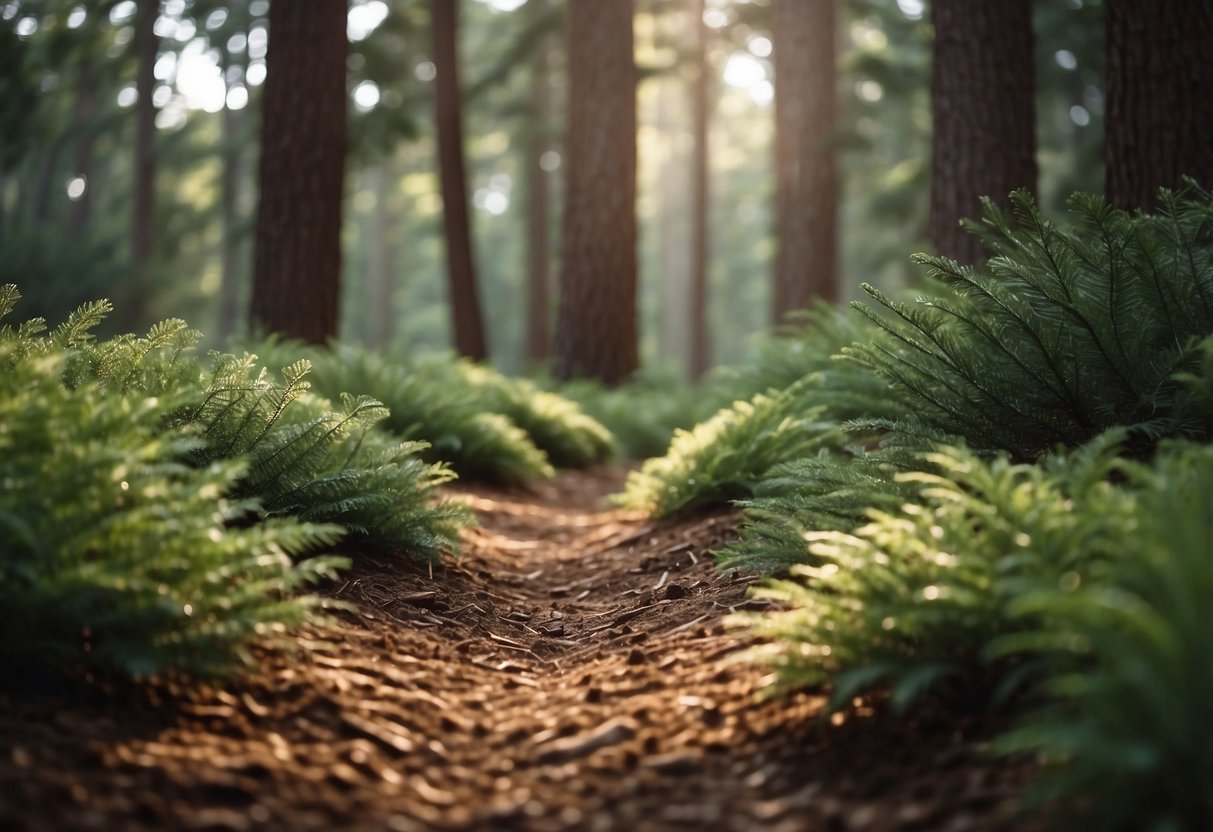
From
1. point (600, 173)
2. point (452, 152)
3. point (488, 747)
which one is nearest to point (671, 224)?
point (452, 152)

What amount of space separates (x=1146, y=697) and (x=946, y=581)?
78cm

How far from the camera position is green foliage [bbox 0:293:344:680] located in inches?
95.0

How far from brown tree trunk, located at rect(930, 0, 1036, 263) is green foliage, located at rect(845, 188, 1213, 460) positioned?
125 inches

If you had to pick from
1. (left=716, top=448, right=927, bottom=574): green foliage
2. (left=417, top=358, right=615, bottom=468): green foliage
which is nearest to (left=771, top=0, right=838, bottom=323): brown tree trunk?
(left=417, top=358, right=615, bottom=468): green foliage

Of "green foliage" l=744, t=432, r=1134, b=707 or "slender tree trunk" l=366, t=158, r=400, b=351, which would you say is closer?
"green foliage" l=744, t=432, r=1134, b=707

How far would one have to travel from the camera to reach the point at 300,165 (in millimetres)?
7867

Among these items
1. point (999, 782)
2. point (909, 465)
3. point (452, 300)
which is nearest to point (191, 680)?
point (999, 782)

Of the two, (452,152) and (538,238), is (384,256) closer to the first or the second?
(538,238)

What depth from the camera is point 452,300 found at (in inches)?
509

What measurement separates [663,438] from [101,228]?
22.3 m

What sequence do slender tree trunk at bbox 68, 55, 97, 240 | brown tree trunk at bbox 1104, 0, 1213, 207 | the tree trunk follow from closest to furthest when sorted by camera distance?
1. brown tree trunk at bbox 1104, 0, 1213, 207
2. the tree trunk
3. slender tree trunk at bbox 68, 55, 97, 240

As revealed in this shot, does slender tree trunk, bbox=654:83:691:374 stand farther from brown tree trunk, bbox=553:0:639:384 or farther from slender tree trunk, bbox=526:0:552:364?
brown tree trunk, bbox=553:0:639:384

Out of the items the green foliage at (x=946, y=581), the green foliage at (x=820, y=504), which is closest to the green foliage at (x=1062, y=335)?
the green foliage at (x=820, y=504)

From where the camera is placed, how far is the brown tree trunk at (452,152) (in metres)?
12.4
